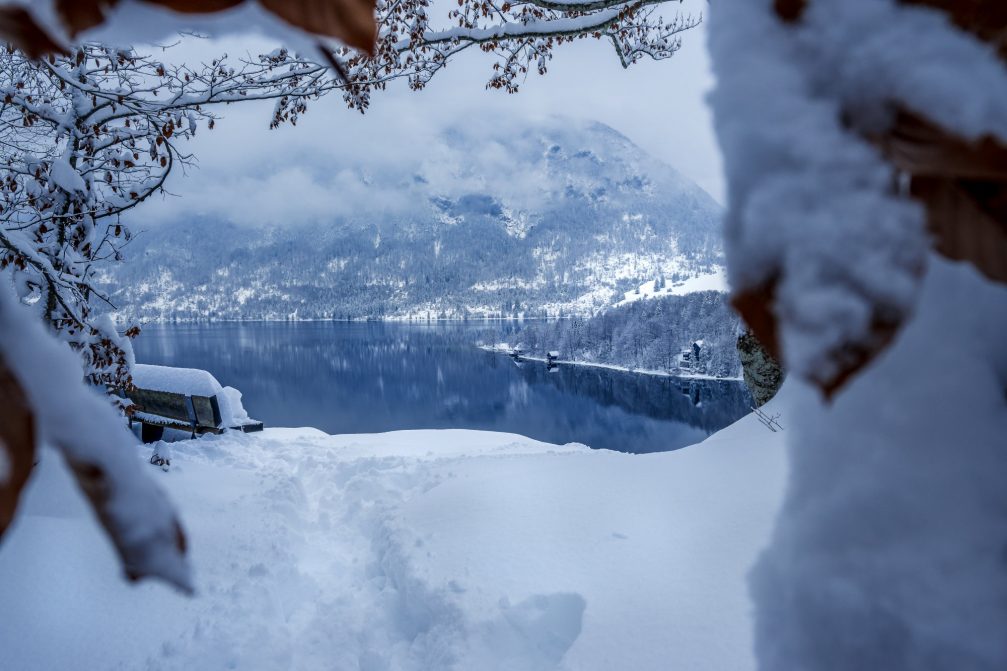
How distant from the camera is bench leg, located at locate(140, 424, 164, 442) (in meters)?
10.5

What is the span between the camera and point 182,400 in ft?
31.5

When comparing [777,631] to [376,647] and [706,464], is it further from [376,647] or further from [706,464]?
[706,464]

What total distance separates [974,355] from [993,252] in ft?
0.67

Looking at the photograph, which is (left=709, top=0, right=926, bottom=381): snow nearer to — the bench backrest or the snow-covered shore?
the bench backrest

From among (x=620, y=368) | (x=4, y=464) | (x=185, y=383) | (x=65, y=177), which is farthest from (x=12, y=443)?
(x=620, y=368)

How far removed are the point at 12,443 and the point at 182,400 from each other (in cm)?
1109

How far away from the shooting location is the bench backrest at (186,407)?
9.50 m

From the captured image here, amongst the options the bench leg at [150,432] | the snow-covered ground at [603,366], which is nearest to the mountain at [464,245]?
the snow-covered ground at [603,366]

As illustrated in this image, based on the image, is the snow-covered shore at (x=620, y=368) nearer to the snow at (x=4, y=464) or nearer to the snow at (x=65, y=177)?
the snow at (x=65, y=177)

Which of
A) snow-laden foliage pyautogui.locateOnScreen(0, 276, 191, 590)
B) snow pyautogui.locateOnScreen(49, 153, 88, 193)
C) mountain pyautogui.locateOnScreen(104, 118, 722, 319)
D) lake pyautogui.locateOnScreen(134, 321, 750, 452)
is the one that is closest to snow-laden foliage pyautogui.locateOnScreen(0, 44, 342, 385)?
snow pyautogui.locateOnScreen(49, 153, 88, 193)

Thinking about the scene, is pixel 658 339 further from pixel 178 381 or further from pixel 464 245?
pixel 464 245

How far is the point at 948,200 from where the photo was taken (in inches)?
11.7

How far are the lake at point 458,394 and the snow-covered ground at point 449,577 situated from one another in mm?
23361

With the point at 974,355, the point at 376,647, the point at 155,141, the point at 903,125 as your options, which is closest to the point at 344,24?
the point at 903,125
